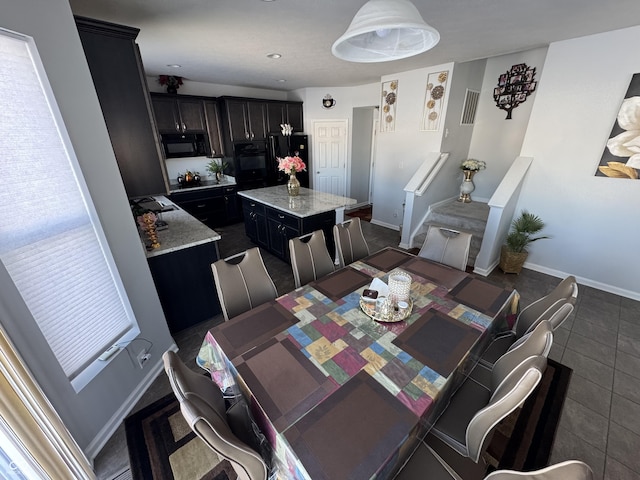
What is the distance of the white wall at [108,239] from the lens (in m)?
1.15

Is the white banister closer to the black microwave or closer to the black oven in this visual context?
the black oven

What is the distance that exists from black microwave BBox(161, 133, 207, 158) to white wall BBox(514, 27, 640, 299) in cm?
503

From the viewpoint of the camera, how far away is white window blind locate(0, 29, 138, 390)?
1109 mm

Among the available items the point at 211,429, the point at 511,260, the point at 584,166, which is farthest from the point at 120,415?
the point at 584,166

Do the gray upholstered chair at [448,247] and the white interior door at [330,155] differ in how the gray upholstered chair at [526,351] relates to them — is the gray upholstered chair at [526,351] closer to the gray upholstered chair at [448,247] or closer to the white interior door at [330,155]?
the gray upholstered chair at [448,247]

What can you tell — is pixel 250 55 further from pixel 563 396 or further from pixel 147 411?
pixel 563 396

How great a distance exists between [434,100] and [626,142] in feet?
7.11

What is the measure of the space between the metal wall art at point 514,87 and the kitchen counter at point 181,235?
4.77m

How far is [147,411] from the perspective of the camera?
1.73 metres

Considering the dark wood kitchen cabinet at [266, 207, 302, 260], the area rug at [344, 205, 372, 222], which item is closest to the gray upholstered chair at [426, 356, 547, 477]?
the dark wood kitchen cabinet at [266, 207, 302, 260]

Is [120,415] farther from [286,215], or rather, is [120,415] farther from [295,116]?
[295,116]

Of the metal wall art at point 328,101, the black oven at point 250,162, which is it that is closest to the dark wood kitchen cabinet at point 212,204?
the black oven at point 250,162

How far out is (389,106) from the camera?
4.36 m

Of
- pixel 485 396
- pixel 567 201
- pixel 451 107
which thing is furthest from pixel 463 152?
pixel 485 396
